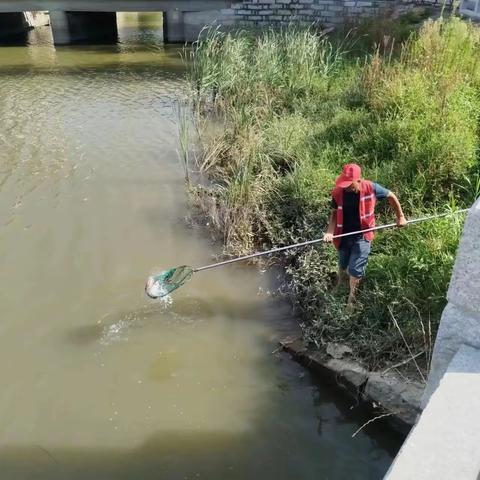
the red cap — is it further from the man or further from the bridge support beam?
the bridge support beam

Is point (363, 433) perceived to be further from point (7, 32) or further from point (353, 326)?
point (7, 32)

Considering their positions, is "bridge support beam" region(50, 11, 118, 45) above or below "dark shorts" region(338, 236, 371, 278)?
below

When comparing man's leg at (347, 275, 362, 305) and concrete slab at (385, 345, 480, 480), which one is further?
man's leg at (347, 275, 362, 305)

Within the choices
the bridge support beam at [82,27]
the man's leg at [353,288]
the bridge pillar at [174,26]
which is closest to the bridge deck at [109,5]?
the bridge pillar at [174,26]

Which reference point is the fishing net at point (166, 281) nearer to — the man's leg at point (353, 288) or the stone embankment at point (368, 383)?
the stone embankment at point (368, 383)

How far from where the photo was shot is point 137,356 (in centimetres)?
466

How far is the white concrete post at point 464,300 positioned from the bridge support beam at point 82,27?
2124cm

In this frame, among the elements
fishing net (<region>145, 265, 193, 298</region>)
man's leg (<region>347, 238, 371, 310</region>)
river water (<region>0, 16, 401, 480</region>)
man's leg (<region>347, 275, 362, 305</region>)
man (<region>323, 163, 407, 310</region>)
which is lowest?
river water (<region>0, 16, 401, 480</region>)

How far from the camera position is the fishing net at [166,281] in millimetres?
4668

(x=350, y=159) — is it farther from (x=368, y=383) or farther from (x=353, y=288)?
(x=368, y=383)

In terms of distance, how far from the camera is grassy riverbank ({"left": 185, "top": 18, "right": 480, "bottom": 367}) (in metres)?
4.48

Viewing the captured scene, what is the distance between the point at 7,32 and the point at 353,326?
2368 centimetres

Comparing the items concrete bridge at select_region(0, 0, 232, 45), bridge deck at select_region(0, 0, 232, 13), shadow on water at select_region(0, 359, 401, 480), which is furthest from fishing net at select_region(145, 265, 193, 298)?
bridge deck at select_region(0, 0, 232, 13)

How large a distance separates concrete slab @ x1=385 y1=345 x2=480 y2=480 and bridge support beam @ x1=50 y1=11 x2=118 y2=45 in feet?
70.6
